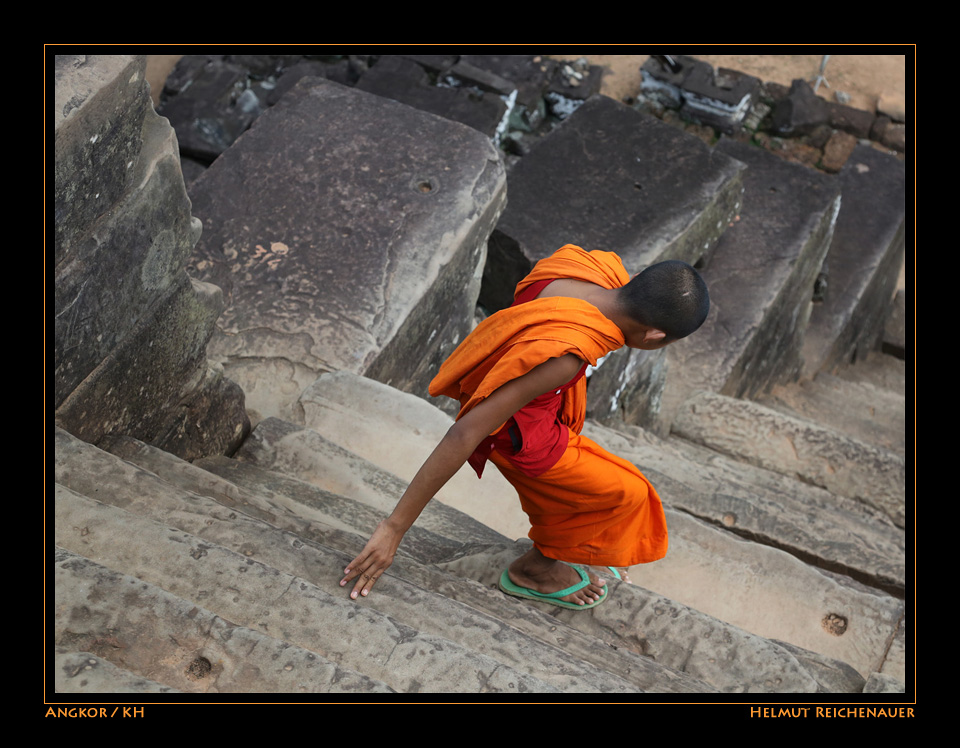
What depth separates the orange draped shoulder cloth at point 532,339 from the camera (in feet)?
5.74

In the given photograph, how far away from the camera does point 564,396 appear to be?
2.12 m

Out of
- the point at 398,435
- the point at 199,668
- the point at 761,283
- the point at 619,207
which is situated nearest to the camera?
the point at 199,668

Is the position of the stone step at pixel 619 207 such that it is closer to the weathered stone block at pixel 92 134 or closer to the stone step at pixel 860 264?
the stone step at pixel 860 264

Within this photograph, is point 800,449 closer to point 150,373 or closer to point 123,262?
point 150,373

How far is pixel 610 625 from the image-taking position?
7.04 feet

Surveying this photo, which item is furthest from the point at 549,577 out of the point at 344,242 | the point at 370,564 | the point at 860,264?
the point at 860,264

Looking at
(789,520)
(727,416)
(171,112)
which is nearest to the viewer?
(789,520)

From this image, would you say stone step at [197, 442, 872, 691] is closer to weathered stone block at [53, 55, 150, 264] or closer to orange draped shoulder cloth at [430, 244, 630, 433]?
orange draped shoulder cloth at [430, 244, 630, 433]

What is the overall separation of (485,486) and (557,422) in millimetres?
896

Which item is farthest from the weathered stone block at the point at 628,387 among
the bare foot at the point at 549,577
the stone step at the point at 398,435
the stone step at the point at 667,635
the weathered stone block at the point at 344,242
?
the stone step at the point at 667,635

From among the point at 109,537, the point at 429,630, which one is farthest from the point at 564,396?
the point at 109,537

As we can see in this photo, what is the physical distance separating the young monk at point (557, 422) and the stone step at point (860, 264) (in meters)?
4.30
